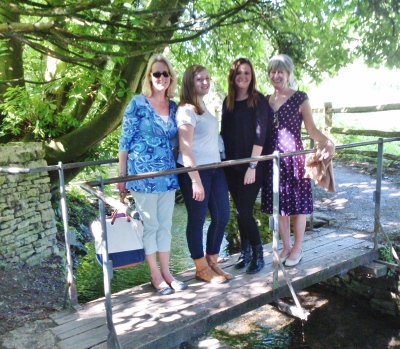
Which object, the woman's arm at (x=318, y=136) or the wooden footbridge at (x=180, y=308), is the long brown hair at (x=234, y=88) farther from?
the wooden footbridge at (x=180, y=308)

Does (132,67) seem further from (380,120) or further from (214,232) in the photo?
(380,120)

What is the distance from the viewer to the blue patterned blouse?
117 inches

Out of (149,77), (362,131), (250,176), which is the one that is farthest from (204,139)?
(362,131)

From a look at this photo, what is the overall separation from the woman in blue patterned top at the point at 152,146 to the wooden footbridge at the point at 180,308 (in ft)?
1.31

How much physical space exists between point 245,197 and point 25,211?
3296mm

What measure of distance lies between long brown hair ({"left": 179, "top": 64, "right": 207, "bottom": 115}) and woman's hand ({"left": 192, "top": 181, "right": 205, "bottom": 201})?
1.73 feet

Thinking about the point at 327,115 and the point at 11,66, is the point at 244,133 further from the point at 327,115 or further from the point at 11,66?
the point at 327,115

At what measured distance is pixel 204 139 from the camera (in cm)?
313

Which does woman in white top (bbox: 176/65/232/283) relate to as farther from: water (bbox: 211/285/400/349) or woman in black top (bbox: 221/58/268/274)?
water (bbox: 211/285/400/349)

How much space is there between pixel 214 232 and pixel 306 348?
84.5 inches

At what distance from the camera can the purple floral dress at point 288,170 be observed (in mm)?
3496

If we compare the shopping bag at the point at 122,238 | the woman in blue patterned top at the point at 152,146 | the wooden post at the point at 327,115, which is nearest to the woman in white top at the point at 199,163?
the woman in blue patterned top at the point at 152,146

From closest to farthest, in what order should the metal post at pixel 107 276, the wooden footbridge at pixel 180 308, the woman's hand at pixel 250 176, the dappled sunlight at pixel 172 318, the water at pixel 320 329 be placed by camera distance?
the metal post at pixel 107 276
the wooden footbridge at pixel 180 308
the dappled sunlight at pixel 172 318
the woman's hand at pixel 250 176
the water at pixel 320 329

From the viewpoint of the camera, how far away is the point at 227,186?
11.3ft
